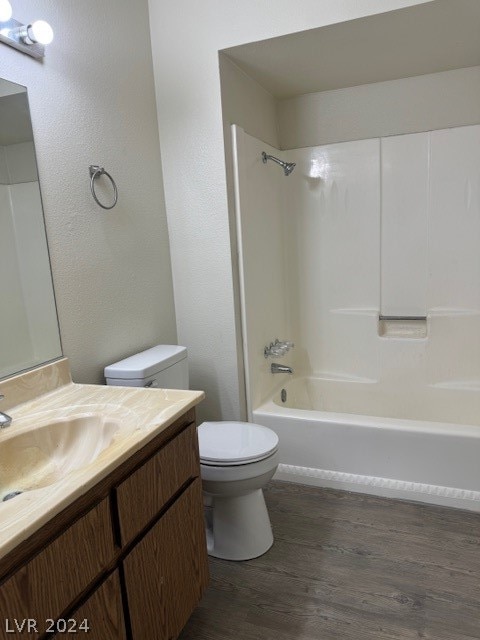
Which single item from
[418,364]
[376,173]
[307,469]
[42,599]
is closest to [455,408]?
[418,364]

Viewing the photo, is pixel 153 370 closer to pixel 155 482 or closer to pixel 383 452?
pixel 155 482

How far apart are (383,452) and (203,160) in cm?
166

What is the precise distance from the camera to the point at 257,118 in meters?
2.63

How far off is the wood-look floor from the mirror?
109cm

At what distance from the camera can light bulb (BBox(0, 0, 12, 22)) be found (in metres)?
1.37

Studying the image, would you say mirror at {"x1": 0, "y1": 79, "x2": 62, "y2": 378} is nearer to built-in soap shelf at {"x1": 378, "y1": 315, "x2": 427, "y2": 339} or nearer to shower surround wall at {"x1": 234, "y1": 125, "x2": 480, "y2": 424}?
shower surround wall at {"x1": 234, "y1": 125, "x2": 480, "y2": 424}

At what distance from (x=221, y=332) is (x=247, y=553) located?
40.5 inches

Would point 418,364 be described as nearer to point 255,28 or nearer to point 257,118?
point 257,118

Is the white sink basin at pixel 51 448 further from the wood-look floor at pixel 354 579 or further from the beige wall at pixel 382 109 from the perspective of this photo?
the beige wall at pixel 382 109

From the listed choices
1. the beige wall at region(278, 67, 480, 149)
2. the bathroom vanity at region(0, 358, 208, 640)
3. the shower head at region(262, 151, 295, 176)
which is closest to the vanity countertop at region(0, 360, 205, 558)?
the bathroom vanity at region(0, 358, 208, 640)

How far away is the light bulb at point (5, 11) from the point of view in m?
1.37

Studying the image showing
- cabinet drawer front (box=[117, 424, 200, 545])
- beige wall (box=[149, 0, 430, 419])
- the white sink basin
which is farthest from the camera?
beige wall (box=[149, 0, 430, 419])

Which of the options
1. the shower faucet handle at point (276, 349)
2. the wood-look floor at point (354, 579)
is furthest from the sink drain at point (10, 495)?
the shower faucet handle at point (276, 349)

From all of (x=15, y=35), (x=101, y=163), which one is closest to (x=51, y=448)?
(x=101, y=163)
